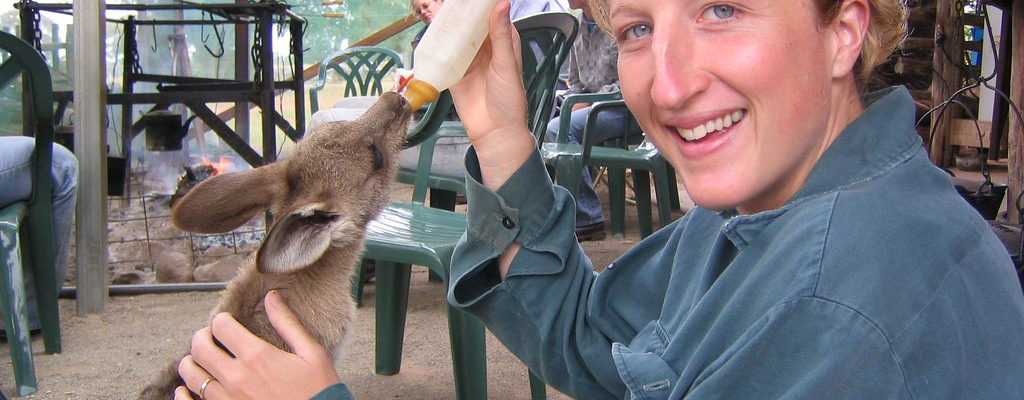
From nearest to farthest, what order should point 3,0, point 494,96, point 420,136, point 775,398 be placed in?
point 775,398 < point 494,96 < point 420,136 < point 3,0

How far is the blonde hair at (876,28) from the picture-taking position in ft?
4.51

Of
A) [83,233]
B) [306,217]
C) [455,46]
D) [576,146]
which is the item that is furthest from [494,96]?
[576,146]

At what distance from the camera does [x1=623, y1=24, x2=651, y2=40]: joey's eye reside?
154 cm

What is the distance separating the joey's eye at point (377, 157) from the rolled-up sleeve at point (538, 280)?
0.67m

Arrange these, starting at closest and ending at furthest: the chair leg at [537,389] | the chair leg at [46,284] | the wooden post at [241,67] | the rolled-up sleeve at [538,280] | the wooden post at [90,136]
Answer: the rolled-up sleeve at [538,280], the chair leg at [537,389], the chair leg at [46,284], the wooden post at [90,136], the wooden post at [241,67]

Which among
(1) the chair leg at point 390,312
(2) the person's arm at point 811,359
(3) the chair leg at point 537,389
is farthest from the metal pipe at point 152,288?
(2) the person's arm at point 811,359

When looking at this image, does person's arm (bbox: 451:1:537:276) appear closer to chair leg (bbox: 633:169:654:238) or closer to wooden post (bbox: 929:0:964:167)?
chair leg (bbox: 633:169:654:238)

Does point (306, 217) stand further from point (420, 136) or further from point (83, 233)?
point (83, 233)

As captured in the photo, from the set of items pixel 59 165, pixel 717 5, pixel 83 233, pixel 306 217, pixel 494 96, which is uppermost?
pixel 717 5

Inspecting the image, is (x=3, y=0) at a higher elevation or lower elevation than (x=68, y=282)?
higher

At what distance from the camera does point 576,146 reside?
594cm

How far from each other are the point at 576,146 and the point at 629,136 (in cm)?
101

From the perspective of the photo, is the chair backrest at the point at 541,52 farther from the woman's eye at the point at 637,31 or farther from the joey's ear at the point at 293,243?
the woman's eye at the point at 637,31

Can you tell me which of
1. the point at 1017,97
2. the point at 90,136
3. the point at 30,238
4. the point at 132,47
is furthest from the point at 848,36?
the point at 132,47
